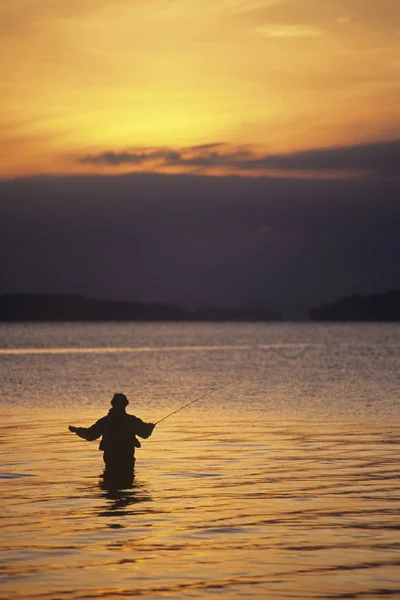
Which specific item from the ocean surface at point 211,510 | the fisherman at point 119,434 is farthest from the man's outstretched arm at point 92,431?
the ocean surface at point 211,510

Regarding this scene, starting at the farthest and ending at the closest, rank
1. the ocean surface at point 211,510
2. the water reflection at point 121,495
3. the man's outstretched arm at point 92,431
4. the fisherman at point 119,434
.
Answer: the man's outstretched arm at point 92,431
the fisherman at point 119,434
the water reflection at point 121,495
the ocean surface at point 211,510

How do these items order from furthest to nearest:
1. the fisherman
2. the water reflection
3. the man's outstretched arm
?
the man's outstretched arm
the fisherman
the water reflection

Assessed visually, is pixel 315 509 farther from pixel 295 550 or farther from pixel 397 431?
pixel 397 431

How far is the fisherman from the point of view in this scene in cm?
2103

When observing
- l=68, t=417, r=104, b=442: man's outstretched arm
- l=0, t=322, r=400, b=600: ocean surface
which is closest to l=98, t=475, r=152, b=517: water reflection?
l=0, t=322, r=400, b=600: ocean surface

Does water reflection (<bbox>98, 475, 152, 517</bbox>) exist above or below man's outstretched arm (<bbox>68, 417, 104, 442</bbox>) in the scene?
below

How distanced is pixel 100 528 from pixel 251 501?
3.12 meters

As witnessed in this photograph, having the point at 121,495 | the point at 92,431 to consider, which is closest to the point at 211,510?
the point at 121,495

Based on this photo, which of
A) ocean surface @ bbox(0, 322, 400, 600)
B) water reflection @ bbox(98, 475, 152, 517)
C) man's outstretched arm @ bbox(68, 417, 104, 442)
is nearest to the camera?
ocean surface @ bbox(0, 322, 400, 600)

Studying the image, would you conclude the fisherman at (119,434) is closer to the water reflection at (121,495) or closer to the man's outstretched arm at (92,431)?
the man's outstretched arm at (92,431)

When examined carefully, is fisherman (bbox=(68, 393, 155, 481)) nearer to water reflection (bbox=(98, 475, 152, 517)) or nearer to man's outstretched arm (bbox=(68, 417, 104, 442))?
man's outstretched arm (bbox=(68, 417, 104, 442))

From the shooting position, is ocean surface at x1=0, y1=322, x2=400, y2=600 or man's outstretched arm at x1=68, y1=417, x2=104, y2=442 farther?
man's outstretched arm at x1=68, y1=417, x2=104, y2=442

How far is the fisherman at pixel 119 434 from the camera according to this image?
21.0 metres

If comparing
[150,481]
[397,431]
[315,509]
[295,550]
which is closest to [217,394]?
[397,431]
